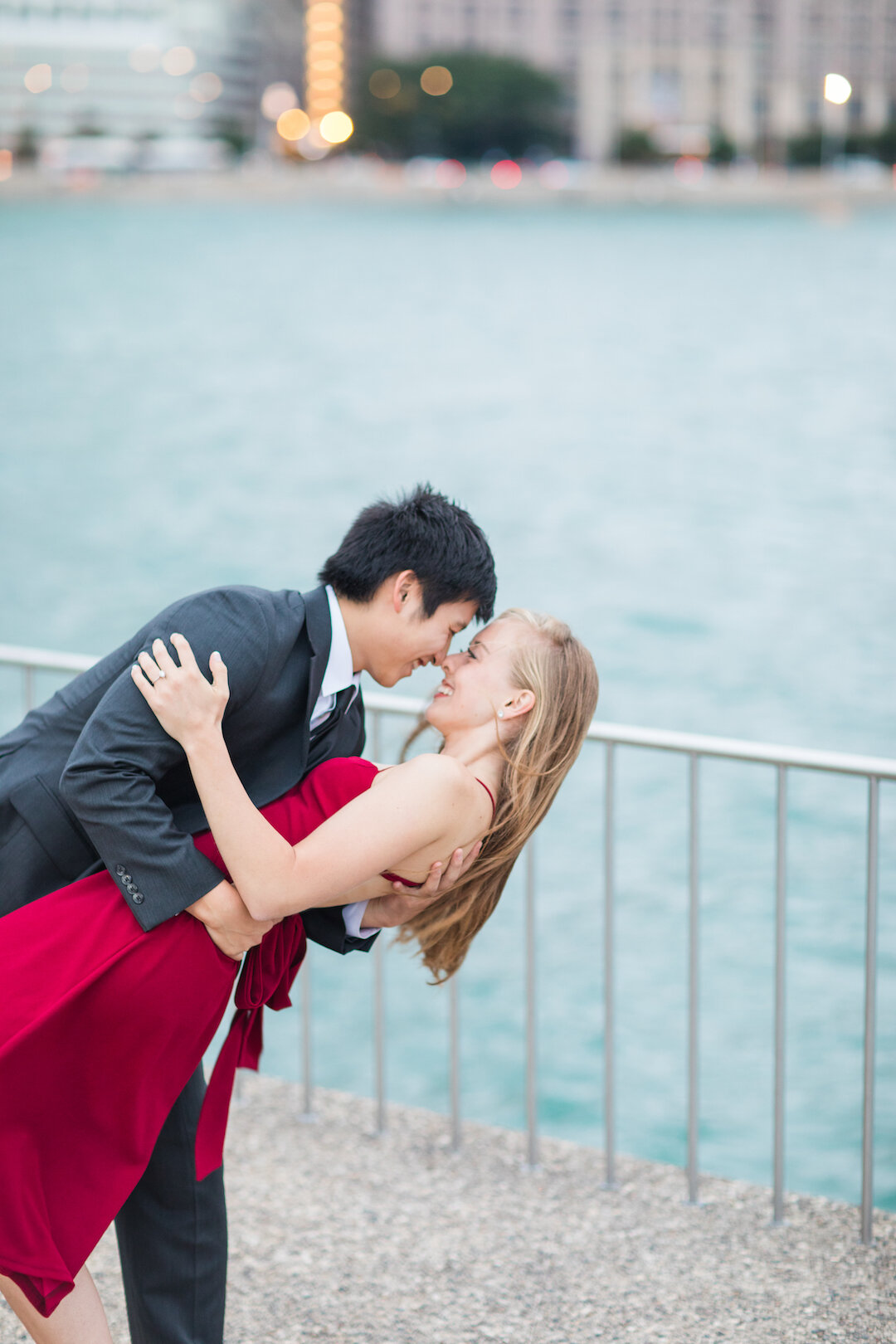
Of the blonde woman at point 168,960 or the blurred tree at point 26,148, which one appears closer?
the blonde woman at point 168,960

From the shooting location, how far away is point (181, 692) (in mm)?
1860

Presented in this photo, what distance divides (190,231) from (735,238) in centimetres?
3258

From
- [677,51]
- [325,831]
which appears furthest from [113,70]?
[325,831]

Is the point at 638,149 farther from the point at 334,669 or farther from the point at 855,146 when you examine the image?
the point at 334,669

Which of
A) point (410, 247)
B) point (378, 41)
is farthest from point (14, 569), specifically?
point (378, 41)

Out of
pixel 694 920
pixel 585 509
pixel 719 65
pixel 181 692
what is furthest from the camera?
pixel 719 65

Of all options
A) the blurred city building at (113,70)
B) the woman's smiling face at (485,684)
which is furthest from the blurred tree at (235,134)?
the woman's smiling face at (485,684)

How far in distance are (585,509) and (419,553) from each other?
113 ft

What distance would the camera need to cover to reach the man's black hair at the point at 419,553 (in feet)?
6.63

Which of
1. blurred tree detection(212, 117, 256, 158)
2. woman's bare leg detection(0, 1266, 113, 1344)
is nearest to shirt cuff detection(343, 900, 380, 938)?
woman's bare leg detection(0, 1266, 113, 1344)

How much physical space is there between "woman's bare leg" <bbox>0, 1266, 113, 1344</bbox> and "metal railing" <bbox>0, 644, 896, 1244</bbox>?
1.07 meters

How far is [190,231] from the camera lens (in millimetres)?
89000

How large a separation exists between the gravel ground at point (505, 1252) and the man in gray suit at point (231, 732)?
0.74 metres

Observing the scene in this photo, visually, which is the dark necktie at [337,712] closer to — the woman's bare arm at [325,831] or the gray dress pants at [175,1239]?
the woman's bare arm at [325,831]
